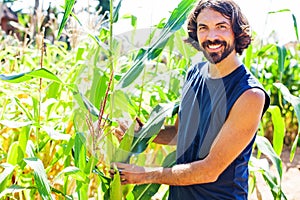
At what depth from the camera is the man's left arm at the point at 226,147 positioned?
865 mm

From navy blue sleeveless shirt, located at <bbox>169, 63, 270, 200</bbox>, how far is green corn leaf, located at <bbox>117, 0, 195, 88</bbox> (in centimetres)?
14

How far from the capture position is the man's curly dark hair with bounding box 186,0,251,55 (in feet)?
2.97

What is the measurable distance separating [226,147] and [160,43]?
0.24m

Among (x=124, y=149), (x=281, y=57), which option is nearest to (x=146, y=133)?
(x=124, y=149)

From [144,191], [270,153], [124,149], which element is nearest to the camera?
[124,149]

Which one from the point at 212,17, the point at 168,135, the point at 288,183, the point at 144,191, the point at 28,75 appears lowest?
the point at 288,183

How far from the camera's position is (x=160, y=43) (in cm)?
93

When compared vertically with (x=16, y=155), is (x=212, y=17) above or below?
above

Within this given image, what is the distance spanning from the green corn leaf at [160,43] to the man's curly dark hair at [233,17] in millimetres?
29

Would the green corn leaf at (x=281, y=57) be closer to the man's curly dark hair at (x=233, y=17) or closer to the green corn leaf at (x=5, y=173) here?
the man's curly dark hair at (x=233, y=17)

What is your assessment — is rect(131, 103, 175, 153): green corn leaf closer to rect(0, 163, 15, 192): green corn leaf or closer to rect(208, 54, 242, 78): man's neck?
rect(208, 54, 242, 78): man's neck

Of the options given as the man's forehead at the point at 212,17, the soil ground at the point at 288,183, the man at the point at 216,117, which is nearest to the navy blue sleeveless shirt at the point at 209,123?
the man at the point at 216,117

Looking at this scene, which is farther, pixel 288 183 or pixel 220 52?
pixel 288 183

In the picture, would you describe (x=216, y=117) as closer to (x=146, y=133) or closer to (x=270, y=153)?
(x=146, y=133)
